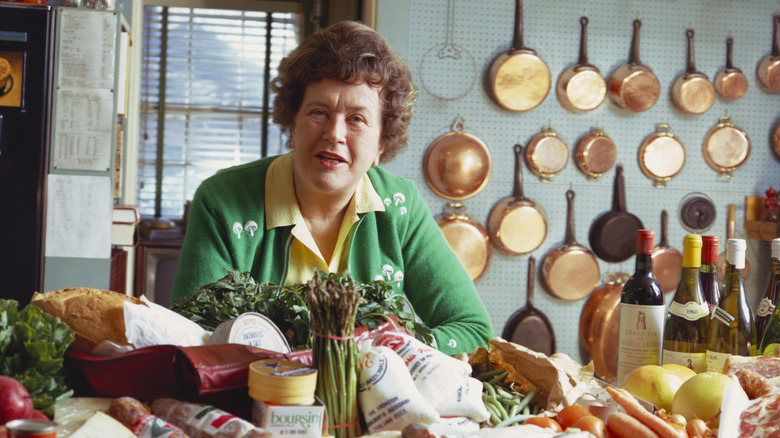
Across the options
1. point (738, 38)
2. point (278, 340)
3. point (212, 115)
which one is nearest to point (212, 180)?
point (278, 340)

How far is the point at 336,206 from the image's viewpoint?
1.89m

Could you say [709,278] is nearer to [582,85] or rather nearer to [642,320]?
[642,320]

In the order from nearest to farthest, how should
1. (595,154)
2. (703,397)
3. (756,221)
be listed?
(703,397) < (595,154) < (756,221)

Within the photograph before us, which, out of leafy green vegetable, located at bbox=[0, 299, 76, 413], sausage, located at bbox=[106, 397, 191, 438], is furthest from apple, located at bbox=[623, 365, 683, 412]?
leafy green vegetable, located at bbox=[0, 299, 76, 413]

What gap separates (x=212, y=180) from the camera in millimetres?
1863

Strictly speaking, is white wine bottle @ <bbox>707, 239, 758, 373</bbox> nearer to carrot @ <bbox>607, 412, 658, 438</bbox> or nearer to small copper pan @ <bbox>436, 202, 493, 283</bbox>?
carrot @ <bbox>607, 412, 658, 438</bbox>

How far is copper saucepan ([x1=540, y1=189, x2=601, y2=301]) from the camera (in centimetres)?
358

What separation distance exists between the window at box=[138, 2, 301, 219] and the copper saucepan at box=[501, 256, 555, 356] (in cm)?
274

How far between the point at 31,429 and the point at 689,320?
1.18 meters

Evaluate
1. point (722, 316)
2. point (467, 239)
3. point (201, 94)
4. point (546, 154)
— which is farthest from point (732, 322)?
point (201, 94)

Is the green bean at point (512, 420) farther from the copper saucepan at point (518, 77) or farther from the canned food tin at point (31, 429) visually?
the copper saucepan at point (518, 77)

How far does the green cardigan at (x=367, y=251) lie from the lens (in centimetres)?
173

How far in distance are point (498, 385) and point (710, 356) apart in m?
0.44

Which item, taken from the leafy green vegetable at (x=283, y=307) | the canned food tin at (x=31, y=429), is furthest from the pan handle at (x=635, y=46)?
the canned food tin at (x=31, y=429)
